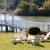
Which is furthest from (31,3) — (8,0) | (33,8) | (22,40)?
(22,40)

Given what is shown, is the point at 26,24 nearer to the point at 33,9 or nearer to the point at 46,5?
the point at 46,5

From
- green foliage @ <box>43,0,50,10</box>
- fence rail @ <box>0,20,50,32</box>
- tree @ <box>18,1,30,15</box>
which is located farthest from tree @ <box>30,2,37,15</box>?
fence rail @ <box>0,20,50,32</box>

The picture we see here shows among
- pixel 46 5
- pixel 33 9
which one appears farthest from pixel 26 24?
pixel 33 9

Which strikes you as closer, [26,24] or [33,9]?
[26,24]

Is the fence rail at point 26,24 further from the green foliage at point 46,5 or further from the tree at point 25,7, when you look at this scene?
the tree at point 25,7

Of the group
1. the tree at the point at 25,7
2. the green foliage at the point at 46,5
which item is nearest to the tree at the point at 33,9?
the tree at the point at 25,7

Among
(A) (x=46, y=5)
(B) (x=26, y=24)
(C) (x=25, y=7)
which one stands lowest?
(B) (x=26, y=24)

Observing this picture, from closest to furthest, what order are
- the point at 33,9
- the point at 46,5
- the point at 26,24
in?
the point at 26,24, the point at 46,5, the point at 33,9

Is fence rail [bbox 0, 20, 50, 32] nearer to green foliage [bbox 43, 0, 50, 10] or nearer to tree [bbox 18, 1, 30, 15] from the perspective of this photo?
green foliage [bbox 43, 0, 50, 10]

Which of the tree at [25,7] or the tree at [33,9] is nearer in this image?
the tree at [33,9]

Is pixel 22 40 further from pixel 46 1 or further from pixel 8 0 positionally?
pixel 8 0

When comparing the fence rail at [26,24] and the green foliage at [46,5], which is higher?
the green foliage at [46,5]

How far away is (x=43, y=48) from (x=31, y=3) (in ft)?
287

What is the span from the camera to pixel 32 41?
18.1 metres
